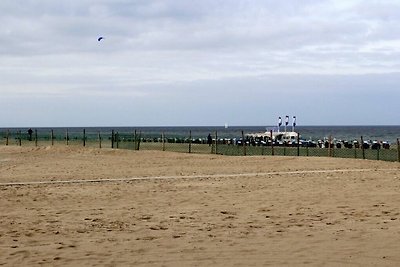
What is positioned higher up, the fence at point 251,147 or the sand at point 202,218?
the fence at point 251,147

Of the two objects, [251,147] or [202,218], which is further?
[251,147]

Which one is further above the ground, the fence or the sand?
the fence

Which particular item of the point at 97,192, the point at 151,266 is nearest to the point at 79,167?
the point at 97,192

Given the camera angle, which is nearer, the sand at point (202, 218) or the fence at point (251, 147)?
the sand at point (202, 218)

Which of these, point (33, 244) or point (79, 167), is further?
point (79, 167)

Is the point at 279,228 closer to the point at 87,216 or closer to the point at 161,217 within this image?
the point at 161,217

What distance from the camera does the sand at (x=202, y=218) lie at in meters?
8.56

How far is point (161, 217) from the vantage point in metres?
12.2

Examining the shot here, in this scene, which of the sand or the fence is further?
the fence

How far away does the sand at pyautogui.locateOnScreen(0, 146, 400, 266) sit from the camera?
28.1 ft

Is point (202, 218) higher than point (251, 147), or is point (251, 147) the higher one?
point (251, 147)

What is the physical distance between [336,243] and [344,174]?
43.3 ft

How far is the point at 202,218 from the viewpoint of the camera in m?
11.9

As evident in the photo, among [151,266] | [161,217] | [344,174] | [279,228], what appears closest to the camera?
[151,266]
